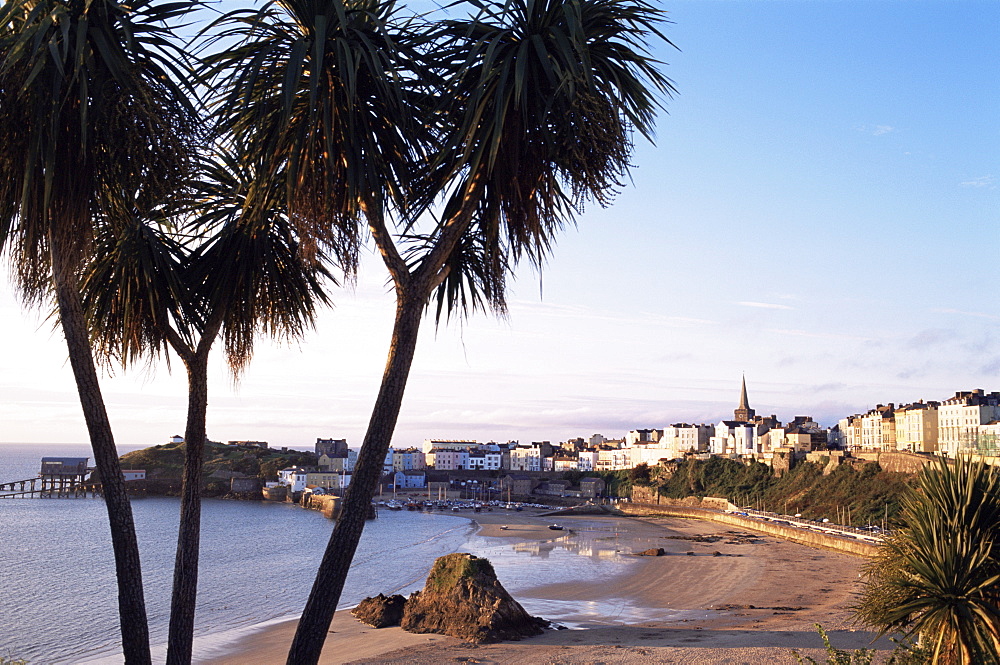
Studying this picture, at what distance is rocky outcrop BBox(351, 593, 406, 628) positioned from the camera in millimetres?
23906

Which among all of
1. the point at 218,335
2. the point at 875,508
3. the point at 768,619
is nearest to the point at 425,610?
the point at 768,619

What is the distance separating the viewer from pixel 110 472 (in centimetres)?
516

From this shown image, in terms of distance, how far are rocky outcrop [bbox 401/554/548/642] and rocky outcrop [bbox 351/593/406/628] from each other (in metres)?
1.03

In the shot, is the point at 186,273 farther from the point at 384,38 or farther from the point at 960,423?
the point at 960,423

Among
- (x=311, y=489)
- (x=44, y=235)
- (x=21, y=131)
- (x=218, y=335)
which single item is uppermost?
(x=21, y=131)

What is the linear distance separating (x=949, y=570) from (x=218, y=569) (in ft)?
149

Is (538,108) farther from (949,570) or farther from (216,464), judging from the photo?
(216,464)

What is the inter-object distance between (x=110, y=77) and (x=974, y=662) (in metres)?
6.57

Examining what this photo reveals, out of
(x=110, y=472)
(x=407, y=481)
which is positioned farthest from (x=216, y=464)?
(x=110, y=472)

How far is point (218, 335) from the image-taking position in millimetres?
6352

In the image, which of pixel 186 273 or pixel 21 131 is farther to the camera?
pixel 186 273

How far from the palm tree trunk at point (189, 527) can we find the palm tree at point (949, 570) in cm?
487

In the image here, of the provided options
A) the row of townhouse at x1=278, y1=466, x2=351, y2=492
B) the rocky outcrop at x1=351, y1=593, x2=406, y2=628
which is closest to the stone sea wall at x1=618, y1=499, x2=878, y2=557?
the rocky outcrop at x1=351, y1=593, x2=406, y2=628

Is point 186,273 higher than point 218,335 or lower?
higher
